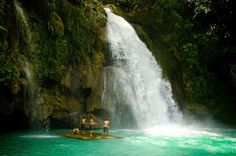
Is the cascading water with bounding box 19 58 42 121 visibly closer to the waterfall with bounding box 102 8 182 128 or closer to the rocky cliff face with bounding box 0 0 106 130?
the rocky cliff face with bounding box 0 0 106 130

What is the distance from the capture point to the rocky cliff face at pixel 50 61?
55.6 ft

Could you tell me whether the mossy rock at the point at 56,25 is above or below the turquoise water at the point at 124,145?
above

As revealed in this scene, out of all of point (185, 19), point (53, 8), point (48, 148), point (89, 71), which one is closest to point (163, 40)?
point (185, 19)

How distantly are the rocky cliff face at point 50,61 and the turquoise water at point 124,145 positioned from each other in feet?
4.38

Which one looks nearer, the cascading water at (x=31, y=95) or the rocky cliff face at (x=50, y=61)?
the rocky cliff face at (x=50, y=61)

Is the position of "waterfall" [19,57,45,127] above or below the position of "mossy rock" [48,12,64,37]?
below

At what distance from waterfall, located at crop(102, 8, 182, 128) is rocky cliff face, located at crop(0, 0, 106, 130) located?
0.76m

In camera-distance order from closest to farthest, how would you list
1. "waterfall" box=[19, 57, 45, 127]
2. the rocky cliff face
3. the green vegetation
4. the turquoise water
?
the turquoise water
the rocky cliff face
"waterfall" box=[19, 57, 45, 127]
the green vegetation

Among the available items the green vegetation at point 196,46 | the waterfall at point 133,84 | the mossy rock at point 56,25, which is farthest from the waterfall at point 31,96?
the green vegetation at point 196,46

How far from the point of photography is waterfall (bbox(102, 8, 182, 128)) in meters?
20.9

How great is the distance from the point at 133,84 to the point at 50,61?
203 inches

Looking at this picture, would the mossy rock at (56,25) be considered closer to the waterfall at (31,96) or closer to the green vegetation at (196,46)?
the waterfall at (31,96)

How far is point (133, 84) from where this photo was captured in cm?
2175

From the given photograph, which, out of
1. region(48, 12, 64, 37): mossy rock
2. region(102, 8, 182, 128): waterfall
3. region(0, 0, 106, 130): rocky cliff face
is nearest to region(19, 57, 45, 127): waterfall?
region(0, 0, 106, 130): rocky cliff face
